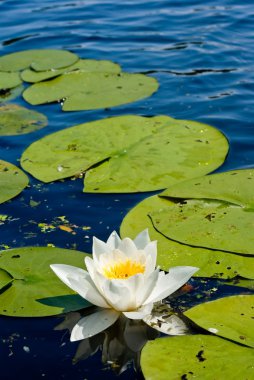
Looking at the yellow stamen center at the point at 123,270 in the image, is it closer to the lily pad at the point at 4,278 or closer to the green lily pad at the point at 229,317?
the green lily pad at the point at 229,317

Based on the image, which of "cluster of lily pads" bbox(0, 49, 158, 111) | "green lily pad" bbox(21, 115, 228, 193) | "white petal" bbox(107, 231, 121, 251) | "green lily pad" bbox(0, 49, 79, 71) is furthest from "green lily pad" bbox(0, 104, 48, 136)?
"white petal" bbox(107, 231, 121, 251)

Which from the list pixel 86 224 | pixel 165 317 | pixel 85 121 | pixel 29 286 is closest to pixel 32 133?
pixel 85 121

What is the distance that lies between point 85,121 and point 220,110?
3.84ft

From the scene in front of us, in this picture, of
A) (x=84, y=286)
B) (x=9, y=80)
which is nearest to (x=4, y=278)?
(x=84, y=286)

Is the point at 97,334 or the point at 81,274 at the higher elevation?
the point at 81,274

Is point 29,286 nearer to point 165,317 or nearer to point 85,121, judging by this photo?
point 165,317

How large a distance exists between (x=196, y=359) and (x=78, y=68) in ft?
14.3

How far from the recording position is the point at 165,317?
9.78 feet

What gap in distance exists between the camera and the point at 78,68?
6441mm

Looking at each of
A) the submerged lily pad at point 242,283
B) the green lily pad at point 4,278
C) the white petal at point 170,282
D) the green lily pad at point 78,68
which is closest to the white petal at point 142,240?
the white petal at point 170,282

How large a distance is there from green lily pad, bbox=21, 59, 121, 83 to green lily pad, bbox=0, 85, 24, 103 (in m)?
0.15

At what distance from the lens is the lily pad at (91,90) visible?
562 cm

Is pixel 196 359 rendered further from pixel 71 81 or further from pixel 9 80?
pixel 9 80

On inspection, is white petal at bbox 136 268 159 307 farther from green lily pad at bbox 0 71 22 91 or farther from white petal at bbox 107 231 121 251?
green lily pad at bbox 0 71 22 91
